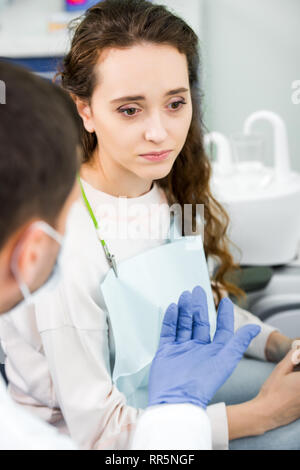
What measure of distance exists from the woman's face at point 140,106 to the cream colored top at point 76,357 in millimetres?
105

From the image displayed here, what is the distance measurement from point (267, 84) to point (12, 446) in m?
1.16

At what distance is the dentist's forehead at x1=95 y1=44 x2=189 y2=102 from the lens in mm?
620

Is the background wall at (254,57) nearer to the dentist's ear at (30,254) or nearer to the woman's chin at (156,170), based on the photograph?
the woman's chin at (156,170)

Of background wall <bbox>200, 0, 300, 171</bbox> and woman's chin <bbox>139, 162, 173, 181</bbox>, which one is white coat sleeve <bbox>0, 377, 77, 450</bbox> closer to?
woman's chin <bbox>139, 162, 173, 181</bbox>

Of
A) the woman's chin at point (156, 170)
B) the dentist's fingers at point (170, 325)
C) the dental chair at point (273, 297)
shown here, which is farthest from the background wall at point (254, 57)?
the dentist's fingers at point (170, 325)

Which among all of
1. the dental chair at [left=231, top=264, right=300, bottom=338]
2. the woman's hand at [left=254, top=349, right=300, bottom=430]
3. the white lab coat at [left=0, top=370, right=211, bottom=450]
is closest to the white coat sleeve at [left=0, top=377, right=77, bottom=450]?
the white lab coat at [left=0, top=370, right=211, bottom=450]

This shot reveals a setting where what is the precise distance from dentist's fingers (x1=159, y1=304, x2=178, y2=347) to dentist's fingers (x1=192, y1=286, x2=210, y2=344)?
0.09 ft

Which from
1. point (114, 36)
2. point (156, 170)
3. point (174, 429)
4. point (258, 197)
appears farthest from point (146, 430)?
point (258, 197)

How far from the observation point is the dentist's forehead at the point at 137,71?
24.4 inches

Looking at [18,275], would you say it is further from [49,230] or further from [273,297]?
[273,297]

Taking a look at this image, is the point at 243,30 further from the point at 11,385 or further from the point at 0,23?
the point at 11,385

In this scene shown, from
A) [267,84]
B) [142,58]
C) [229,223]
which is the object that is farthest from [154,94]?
[267,84]

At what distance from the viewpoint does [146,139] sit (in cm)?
66

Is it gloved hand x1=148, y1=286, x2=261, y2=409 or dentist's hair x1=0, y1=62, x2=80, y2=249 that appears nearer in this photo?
dentist's hair x1=0, y1=62, x2=80, y2=249
